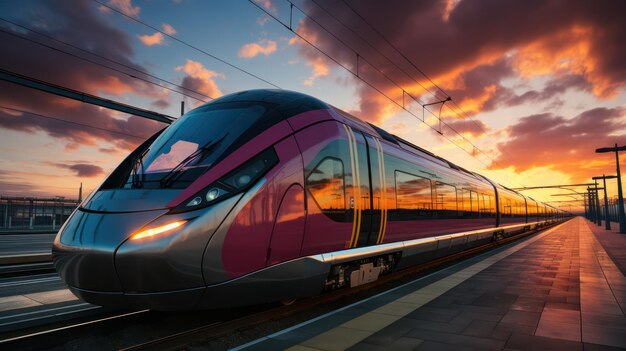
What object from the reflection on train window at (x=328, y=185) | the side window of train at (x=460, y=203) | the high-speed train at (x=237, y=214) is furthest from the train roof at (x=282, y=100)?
the side window of train at (x=460, y=203)

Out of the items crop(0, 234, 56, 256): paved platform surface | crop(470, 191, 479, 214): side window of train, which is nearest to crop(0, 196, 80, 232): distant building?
crop(0, 234, 56, 256): paved platform surface

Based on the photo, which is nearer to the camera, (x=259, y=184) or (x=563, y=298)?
(x=259, y=184)

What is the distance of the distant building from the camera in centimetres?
3594

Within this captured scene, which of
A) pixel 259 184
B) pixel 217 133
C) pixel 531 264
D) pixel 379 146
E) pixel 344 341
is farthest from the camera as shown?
pixel 531 264

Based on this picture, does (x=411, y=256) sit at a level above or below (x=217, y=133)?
below

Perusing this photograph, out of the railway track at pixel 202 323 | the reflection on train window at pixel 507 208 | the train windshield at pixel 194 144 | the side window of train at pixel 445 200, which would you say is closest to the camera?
the railway track at pixel 202 323

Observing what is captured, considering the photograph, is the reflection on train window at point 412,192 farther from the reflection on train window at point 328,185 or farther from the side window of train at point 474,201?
the side window of train at point 474,201

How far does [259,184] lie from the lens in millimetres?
5020

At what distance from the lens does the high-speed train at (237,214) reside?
4352 millimetres

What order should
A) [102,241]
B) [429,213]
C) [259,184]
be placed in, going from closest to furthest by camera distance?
[102,241] → [259,184] → [429,213]

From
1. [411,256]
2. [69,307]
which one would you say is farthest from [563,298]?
[69,307]

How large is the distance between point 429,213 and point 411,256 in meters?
1.79

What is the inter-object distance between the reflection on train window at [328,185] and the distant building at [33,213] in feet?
124

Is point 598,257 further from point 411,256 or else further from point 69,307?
point 69,307
